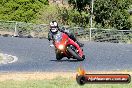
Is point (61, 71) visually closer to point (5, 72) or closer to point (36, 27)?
point (5, 72)

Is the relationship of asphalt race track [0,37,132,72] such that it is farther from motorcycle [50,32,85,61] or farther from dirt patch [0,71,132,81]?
dirt patch [0,71,132,81]

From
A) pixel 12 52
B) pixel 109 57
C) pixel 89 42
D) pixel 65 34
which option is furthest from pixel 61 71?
pixel 89 42

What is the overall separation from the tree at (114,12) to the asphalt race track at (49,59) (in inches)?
224

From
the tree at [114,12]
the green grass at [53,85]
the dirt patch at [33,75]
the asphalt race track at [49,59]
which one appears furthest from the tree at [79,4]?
the green grass at [53,85]

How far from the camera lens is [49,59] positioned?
22.6 meters

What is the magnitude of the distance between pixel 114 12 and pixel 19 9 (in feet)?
30.7

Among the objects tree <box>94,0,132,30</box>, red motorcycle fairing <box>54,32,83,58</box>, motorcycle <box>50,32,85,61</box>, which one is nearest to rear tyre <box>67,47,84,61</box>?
motorcycle <box>50,32,85,61</box>

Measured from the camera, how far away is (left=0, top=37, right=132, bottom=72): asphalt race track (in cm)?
1902

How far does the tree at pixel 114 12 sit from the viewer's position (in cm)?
3609

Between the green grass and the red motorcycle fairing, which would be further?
the red motorcycle fairing

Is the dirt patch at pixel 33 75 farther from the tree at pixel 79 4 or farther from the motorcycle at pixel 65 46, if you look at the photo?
the tree at pixel 79 4

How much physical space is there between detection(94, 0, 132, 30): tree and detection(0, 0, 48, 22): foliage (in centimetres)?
663

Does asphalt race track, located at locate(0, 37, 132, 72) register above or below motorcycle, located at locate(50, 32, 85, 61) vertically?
below

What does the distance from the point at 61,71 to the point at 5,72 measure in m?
2.18
